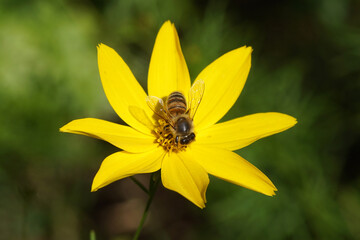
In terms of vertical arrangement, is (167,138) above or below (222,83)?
below

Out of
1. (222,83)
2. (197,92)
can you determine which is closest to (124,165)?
(197,92)

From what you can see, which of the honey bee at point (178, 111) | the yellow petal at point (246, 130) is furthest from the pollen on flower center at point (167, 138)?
the yellow petal at point (246, 130)

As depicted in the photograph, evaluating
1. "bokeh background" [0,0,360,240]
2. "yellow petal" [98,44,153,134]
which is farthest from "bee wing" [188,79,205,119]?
"bokeh background" [0,0,360,240]

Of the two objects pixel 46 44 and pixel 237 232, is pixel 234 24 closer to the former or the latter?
pixel 46 44

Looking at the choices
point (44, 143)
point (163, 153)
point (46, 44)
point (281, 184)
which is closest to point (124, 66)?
point (163, 153)

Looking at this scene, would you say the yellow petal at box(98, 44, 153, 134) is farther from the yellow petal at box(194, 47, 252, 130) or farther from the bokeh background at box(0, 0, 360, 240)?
the bokeh background at box(0, 0, 360, 240)

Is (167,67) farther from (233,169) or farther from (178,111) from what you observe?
(233,169)

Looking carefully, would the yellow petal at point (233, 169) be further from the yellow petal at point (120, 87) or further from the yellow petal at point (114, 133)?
the yellow petal at point (120, 87)
